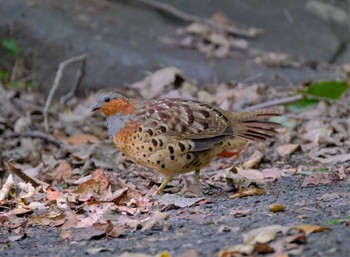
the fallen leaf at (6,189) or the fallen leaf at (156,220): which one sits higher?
the fallen leaf at (156,220)

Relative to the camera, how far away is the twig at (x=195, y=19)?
10.3 m

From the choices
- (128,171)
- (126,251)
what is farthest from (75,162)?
(126,251)

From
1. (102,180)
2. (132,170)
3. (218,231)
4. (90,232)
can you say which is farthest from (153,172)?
(218,231)

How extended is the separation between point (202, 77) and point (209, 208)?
4844mm

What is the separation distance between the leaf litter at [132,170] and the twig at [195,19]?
5.13ft

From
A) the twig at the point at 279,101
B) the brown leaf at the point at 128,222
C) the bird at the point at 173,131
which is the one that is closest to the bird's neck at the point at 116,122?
the bird at the point at 173,131

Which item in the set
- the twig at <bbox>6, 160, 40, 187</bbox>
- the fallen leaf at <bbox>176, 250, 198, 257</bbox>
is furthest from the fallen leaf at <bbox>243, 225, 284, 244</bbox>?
the twig at <bbox>6, 160, 40, 187</bbox>

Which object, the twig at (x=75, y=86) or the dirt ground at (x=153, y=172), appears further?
the twig at (x=75, y=86)

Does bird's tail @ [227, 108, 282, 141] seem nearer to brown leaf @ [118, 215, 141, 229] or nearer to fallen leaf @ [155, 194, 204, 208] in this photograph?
fallen leaf @ [155, 194, 204, 208]

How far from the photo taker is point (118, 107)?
17.0 feet

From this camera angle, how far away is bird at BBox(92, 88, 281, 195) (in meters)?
4.94

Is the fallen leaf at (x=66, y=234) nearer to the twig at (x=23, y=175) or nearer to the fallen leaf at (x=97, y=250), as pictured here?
the fallen leaf at (x=97, y=250)

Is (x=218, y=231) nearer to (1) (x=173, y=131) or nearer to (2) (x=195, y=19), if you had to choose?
(1) (x=173, y=131)

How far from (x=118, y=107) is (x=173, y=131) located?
46 cm
